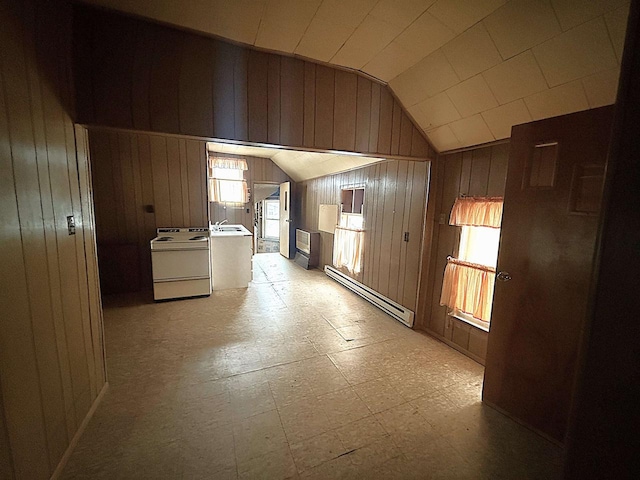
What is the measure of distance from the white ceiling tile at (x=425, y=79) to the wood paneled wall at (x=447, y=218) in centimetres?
65

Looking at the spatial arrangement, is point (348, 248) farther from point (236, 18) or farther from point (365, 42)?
point (236, 18)

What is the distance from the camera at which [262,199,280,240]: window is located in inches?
405

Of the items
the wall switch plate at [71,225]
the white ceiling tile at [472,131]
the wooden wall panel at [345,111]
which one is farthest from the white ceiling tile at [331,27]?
the wall switch plate at [71,225]

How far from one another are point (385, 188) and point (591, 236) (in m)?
2.17

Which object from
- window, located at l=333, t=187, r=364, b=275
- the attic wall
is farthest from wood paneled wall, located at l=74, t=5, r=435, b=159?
the attic wall

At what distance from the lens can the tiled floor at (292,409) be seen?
4.40 feet

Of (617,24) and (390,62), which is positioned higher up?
(390,62)

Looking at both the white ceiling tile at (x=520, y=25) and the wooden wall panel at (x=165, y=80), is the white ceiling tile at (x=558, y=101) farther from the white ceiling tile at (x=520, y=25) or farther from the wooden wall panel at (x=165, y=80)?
the wooden wall panel at (x=165, y=80)

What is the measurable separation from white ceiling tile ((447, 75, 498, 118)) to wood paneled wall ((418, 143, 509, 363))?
0.37 meters

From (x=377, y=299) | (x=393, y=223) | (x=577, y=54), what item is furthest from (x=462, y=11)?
(x=377, y=299)

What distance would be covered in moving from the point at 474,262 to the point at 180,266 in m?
3.34

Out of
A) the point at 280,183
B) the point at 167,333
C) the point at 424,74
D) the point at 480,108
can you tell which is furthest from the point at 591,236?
the point at 280,183

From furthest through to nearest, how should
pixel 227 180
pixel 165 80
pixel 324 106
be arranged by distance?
pixel 227 180
pixel 324 106
pixel 165 80

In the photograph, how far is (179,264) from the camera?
3.37 m
